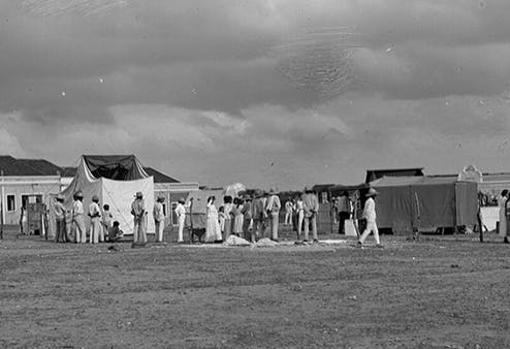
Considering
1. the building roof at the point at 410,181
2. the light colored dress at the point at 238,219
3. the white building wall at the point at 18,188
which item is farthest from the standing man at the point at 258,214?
the white building wall at the point at 18,188

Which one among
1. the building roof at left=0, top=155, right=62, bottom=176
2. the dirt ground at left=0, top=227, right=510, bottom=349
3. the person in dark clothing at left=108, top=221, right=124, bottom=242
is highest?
the building roof at left=0, top=155, right=62, bottom=176

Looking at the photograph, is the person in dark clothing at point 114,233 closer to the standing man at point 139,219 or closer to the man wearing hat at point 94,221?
the man wearing hat at point 94,221

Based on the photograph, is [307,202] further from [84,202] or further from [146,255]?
[84,202]

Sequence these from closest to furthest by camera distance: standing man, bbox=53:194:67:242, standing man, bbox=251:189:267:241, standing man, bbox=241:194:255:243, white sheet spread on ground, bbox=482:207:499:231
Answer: standing man, bbox=251:189:267:241, standing man, bbox=241:194:255:243, standing man, bbox=53:194:67:242, white sheet spread on ground, bbox=482:207:499:231

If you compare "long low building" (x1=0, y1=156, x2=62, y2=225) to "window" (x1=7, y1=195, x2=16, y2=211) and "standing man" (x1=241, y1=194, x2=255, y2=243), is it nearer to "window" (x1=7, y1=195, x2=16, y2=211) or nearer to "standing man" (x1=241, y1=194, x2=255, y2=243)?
"window" (x1=7, y1=195, x2=16, y2=211)

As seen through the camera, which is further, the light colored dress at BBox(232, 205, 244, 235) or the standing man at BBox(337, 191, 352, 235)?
the standing man at BBox(337, 191, 352, 235)

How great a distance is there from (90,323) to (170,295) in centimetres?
317

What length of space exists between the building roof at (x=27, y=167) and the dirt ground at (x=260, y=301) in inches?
2682

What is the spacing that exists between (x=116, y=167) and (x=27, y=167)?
181 ft

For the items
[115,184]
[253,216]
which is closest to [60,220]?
[115,184]

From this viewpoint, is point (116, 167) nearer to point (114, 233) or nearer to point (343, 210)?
point (114, 233)

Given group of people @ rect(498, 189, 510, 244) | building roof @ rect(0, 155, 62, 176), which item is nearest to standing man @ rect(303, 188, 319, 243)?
group of people @ rect(498, 189, 510, 244)

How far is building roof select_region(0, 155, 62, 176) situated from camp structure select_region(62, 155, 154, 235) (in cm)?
4786

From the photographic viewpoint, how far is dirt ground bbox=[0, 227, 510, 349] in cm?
1061
